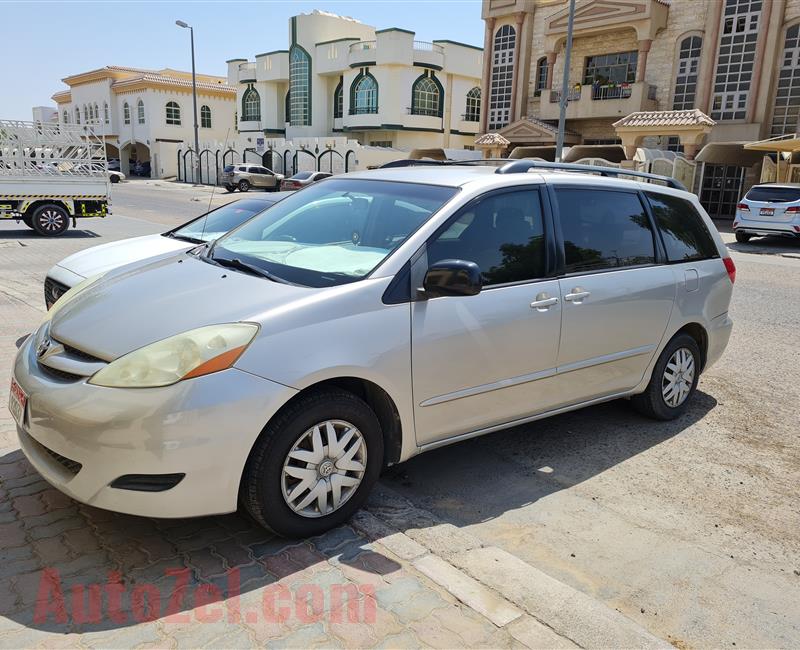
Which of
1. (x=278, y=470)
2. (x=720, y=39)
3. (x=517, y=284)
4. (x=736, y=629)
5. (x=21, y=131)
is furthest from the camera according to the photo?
(x=720, y=39)

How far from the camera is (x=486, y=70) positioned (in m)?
38.9

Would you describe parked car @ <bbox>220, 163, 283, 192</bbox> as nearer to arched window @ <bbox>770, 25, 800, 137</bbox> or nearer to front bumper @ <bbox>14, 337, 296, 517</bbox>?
arched window @ <bbox>770, 25, 800, 137</bbox>

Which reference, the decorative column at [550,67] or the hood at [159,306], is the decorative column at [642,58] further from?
the hood at [159,306]

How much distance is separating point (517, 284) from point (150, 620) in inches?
96.9

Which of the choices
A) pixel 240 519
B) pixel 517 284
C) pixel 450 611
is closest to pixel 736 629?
pixel 450 611

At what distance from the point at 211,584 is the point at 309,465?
64cm

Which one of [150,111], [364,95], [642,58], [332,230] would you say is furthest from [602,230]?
[150,111]

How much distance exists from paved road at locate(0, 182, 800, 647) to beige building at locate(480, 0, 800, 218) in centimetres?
2464

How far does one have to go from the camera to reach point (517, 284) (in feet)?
12.8

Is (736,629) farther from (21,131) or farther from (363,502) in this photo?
(21,131)

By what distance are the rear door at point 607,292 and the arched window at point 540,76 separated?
34.6 meters

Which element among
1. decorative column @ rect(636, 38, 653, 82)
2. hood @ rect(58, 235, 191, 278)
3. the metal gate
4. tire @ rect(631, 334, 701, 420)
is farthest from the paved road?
decorative column @ rect(636, 38, 653, 82)

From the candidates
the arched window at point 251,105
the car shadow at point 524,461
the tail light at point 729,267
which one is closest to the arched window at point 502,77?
the arched window at point 251,105

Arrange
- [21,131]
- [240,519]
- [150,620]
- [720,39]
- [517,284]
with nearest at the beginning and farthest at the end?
[150,620] → [240,519] → [517,284] → [21,131] → [720,39]
